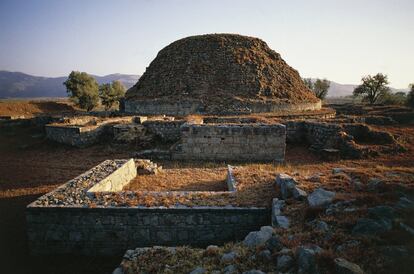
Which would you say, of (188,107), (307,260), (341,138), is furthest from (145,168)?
(188,107)

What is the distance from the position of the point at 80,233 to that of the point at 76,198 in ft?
3.20

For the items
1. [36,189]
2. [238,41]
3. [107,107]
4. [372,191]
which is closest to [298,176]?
[372,191]

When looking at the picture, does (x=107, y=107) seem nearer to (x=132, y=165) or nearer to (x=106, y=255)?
(x=132, y=165)

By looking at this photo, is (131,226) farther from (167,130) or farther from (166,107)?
(166,107)

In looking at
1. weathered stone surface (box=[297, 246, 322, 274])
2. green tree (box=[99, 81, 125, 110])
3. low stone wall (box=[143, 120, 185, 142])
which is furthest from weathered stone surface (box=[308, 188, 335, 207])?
green tree (box=[99, 81, 125, 110])

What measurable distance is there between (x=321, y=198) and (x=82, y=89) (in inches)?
1725

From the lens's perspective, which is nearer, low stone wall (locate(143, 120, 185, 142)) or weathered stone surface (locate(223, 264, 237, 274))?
weathered stone surface (locate(223, 264, 237, 274))

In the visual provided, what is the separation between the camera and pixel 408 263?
346cm

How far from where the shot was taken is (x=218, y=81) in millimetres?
32781

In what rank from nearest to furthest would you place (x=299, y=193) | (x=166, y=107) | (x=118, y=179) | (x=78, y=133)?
(x=299, y=193) < (x=118, y=179) < (x=78, y=133) < (x=166, y=107)

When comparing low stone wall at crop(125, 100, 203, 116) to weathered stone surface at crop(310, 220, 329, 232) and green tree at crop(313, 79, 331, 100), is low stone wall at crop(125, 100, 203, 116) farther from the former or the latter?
green tree at crop(313, 79, 331, 100)

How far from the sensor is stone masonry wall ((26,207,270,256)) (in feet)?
20.9

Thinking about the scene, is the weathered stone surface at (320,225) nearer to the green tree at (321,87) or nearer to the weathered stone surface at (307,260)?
the weathered stone surface at (307,260)

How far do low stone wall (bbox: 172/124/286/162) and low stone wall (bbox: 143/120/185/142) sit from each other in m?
3.34
